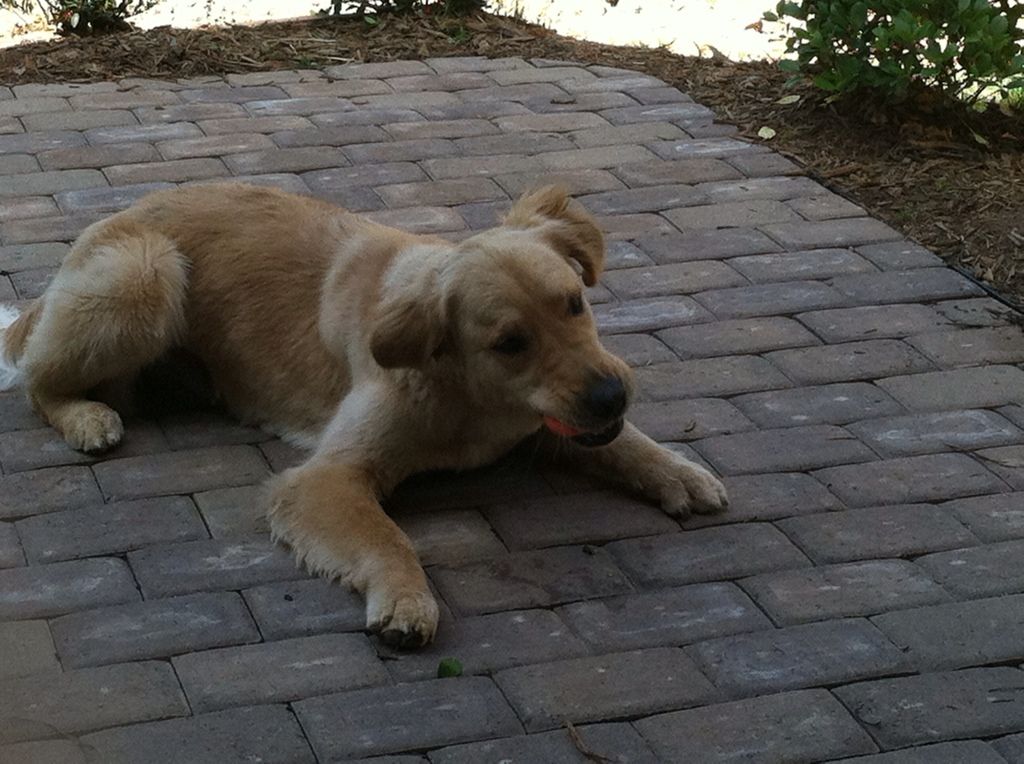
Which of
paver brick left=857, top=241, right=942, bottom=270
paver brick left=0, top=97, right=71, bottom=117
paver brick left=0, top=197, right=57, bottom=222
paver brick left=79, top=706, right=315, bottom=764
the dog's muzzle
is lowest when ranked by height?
paver brick left=0, top=97, right=71, bottom=117

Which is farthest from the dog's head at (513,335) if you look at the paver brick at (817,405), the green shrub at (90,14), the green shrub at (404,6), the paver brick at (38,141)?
the green shrub at (90,14)

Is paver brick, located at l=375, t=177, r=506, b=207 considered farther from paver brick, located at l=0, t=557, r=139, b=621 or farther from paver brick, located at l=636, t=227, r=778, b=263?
paver brick, located at l=0, t=557, r=139, b=621

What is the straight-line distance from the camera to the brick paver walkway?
3.62 m

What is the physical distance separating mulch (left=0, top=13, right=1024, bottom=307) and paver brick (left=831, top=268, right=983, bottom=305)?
13 centimetres

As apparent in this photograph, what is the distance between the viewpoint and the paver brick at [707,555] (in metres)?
4.27

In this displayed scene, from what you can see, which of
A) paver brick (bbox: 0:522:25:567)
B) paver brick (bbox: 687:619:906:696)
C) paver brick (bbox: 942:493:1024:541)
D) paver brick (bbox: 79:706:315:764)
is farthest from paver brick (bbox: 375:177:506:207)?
paver brick (bbox: 79:706:315:764)

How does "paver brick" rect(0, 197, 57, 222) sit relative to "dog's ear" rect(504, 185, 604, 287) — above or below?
below

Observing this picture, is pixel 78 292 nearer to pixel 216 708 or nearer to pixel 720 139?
pixel 216 708

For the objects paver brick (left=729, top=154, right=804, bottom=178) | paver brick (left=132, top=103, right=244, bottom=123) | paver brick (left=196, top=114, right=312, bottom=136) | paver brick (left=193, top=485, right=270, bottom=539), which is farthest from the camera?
paver brick (left=132, top=103, right=244, bottom=123)

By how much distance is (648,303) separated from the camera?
5.95m

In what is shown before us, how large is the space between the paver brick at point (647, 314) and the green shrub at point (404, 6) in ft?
13.0

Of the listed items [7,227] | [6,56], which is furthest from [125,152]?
[6,56]

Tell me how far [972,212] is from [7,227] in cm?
409

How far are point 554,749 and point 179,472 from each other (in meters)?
1.80
